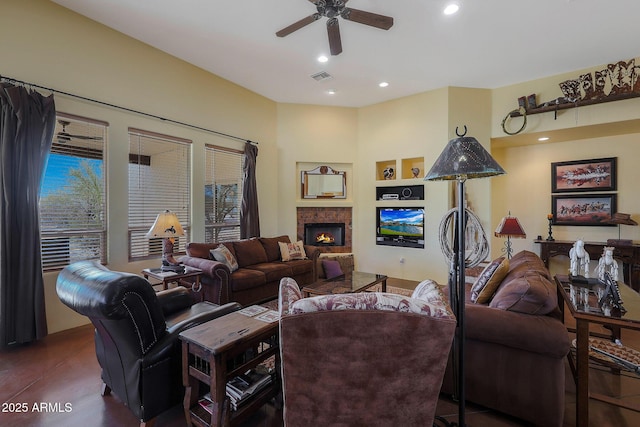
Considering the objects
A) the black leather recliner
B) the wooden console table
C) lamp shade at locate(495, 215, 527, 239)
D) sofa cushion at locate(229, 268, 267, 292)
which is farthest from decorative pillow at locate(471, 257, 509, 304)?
the wooden console table

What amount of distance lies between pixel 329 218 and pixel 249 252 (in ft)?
6.89

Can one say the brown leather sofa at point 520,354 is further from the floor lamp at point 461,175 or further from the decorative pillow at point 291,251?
the decorative pillow at point 291,251

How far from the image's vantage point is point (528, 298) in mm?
1716

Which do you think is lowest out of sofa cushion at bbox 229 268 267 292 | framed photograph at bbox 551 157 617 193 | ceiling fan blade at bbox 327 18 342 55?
sofa cushion at bbox 229 268 267 292

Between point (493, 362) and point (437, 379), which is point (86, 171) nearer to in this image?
point (437, 379)

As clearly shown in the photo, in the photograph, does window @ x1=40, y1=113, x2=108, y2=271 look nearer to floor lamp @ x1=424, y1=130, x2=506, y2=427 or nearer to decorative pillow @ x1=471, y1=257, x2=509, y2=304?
floor lamp @ x1=424, y1=130, x2=506, y2=427

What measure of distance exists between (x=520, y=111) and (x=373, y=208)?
111 inches

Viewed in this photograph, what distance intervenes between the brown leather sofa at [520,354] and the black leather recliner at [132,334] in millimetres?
1766

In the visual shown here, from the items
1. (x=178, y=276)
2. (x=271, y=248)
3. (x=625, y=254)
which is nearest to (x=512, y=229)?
(x=625, y=254)

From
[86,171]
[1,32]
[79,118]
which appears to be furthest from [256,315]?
[1,32]

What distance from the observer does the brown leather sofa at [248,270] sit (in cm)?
345

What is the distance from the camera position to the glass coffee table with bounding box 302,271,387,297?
10.1ft

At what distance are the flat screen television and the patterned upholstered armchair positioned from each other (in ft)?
13.8

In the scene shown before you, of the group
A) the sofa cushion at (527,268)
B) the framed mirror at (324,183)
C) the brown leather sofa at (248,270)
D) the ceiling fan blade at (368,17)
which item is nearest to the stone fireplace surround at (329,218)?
the framed mirror at (324,183)
